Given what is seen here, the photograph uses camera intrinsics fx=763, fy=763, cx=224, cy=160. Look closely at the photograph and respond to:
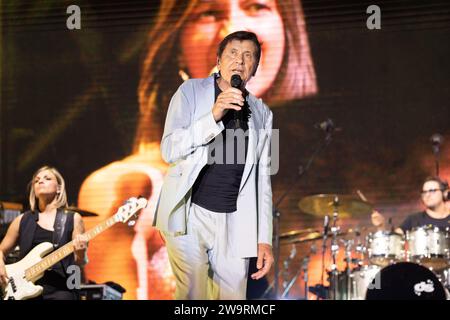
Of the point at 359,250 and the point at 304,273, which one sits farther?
the point at 304,273

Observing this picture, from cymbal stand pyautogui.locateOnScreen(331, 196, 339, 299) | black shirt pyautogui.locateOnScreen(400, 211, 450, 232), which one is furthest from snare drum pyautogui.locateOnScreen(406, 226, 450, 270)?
cymbal stand pyautogui.locateOnScreen(331, 196, 339, 299)

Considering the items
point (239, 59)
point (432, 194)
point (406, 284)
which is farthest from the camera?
point (432, 194)

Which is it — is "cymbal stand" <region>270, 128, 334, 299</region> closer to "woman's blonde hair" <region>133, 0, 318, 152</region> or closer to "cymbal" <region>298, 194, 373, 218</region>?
"cymbal" <region>298, 194, 373, 218</region>

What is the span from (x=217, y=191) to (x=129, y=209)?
1.41 metres

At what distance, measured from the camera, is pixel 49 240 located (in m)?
4.32

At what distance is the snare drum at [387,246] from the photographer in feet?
16.1

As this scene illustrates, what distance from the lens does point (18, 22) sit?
5.35m

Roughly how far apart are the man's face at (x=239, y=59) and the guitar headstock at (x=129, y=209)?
1.35m

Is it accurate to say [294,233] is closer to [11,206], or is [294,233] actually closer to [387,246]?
[387,246]

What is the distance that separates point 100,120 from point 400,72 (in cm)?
207

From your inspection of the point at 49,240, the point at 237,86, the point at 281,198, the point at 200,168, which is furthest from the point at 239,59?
the point at 281,198

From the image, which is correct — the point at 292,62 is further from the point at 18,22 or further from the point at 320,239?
the point at 18,22
